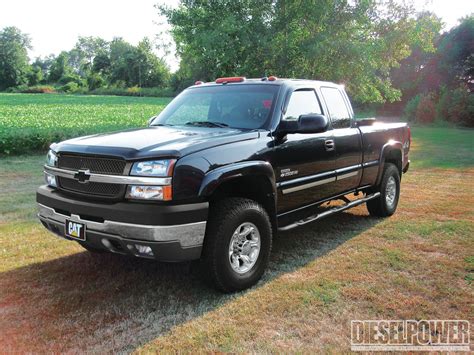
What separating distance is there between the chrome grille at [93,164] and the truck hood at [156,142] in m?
0.06

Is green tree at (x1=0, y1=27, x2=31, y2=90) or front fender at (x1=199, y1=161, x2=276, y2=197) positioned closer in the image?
front fender at (x1=199, y1=161, x2=276, y2=197)

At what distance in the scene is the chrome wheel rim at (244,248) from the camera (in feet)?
12.9

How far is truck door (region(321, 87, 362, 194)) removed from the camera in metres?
5.34

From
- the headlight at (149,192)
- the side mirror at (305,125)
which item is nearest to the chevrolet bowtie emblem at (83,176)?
the headlight at (149,192)

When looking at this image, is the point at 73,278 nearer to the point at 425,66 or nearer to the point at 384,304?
the point at 384,304

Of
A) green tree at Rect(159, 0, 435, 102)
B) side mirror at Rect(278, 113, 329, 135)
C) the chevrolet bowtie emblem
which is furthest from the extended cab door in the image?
green tree at Rect(159, 0, 435, 102)

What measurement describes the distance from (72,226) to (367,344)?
248cm

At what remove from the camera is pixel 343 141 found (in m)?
5.38

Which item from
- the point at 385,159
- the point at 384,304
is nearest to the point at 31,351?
the point at 384,304

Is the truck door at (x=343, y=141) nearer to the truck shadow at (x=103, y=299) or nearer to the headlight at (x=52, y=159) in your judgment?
the truck shadow at (x=103, y=299)

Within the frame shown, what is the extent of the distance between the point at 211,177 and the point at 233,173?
0.83 feet

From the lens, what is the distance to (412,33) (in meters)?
19.9

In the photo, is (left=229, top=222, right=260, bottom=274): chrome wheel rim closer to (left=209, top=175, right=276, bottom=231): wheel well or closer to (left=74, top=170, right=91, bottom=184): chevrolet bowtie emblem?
(left=209, top=175, right=276, bottom=231): wheel well

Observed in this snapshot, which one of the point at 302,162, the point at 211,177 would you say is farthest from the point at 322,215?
the point at 211,177
